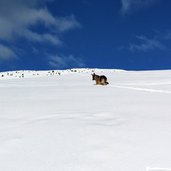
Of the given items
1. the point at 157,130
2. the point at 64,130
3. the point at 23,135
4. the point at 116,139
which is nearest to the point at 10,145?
the point at 23,135

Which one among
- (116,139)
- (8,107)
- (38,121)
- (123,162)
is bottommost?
(123,162)

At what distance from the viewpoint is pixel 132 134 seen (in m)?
5.37

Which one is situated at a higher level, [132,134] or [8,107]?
[8,107]

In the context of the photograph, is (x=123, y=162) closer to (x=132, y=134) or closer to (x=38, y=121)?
(x=132, y=134)

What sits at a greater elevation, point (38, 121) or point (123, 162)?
point (38, 121)

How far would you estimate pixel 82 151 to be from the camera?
4594 millimetres

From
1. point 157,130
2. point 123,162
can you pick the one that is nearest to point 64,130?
point 157,130

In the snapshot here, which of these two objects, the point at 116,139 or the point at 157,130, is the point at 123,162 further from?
the point at 157,130

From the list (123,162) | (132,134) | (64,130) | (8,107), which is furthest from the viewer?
(8,107)

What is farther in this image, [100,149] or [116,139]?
[116,139]

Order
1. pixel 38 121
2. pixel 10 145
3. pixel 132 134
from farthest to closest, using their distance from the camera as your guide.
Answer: pixel 38 121, pixel 132 134, pixel 10 145

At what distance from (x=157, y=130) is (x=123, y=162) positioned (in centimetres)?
156

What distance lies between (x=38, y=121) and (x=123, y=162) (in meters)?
2.77

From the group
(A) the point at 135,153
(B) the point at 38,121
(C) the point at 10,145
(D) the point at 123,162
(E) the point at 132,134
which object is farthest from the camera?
(B) the point at 38,121
